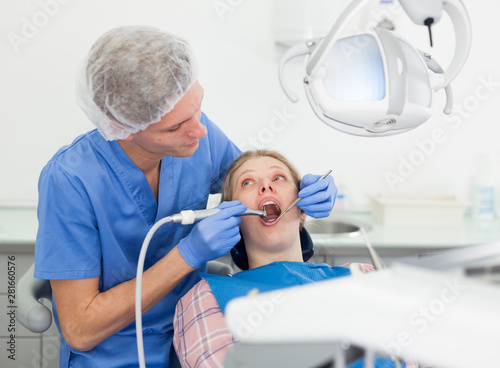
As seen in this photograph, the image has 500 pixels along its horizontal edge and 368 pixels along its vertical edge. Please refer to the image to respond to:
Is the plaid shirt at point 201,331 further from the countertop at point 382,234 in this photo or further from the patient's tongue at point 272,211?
the countertop at point 382,234

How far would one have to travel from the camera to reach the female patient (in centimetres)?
137

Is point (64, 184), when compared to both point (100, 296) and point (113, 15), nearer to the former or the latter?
point (100, 296)

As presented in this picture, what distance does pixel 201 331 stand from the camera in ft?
4.52

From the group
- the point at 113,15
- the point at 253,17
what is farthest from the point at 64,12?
the point at 253,17

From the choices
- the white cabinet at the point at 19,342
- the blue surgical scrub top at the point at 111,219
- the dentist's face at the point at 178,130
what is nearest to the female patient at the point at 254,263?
the blue surgical scrub top at the point at 111,219

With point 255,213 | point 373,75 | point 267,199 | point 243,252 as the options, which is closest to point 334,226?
point 243,252

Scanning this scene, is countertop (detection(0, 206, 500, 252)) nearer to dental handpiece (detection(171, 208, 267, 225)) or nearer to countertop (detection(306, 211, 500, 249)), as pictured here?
countertop (detection(306, 211, 500, 249))

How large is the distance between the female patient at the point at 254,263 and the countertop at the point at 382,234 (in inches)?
15.3

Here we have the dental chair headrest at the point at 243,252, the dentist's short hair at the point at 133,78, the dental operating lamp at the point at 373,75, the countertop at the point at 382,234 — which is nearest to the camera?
the dental operating lamp at the point at 373,75

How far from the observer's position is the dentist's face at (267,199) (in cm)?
162

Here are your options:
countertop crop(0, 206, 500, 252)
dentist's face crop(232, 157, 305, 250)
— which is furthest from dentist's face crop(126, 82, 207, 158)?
countertop crop(0, 206, 500, 252)

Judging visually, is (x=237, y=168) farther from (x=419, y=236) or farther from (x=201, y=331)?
(x=419, y=236)

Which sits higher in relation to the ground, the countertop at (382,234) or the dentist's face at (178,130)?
the dentist's face at (178,130)

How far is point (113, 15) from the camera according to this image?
2.36 m
